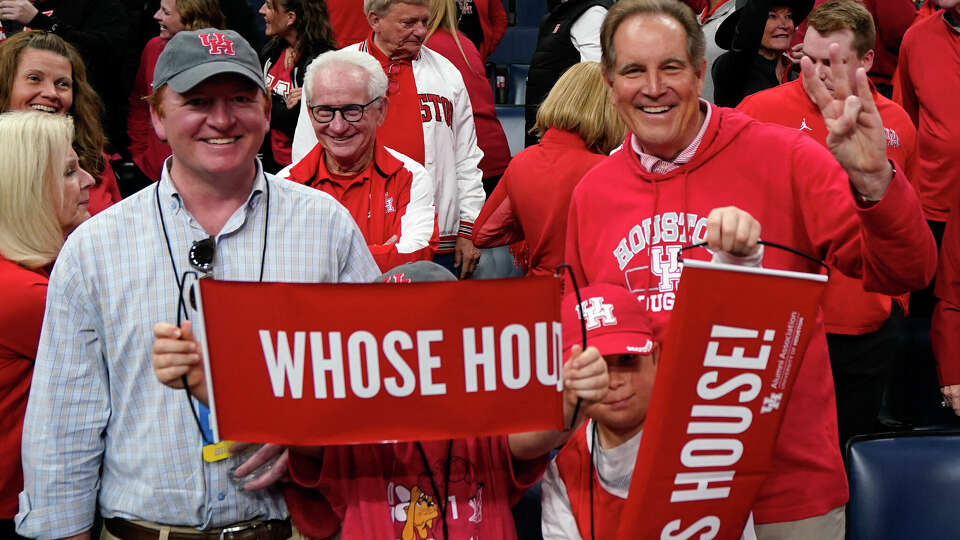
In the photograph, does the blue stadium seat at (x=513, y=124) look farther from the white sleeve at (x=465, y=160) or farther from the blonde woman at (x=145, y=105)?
the blonde woman at (x=145, y=105)

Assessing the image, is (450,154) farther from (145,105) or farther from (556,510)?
(145,105)

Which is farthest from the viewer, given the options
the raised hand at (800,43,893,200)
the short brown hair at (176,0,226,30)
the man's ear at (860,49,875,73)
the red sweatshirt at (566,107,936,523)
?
the short brown hair at (176,0,226,30)

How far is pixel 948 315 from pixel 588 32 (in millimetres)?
2241

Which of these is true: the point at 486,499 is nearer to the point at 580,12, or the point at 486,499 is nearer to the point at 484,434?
the point at 484,434

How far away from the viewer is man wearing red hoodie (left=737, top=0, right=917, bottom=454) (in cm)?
373

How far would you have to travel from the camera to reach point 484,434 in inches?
77.7

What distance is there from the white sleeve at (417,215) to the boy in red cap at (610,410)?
50.2 inches

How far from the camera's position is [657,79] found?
2.40 meters

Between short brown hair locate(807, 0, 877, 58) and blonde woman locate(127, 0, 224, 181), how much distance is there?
3437 mm

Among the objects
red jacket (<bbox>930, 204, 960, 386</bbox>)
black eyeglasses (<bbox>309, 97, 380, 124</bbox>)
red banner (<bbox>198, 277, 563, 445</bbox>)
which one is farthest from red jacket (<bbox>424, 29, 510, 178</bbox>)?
red banner (<bbox>198, 277, 563, 445</bbox>)

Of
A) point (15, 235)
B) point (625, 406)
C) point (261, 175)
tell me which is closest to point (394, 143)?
point (15, 235)

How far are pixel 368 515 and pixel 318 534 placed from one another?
0.19 metres

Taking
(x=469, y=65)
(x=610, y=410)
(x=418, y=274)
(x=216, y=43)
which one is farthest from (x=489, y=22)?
(x=610, y=410)

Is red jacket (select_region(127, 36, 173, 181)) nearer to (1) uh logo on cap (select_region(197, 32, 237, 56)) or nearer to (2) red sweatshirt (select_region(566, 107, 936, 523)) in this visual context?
(1) uh logo on cap (select_region(197, 32, 237, 56))
